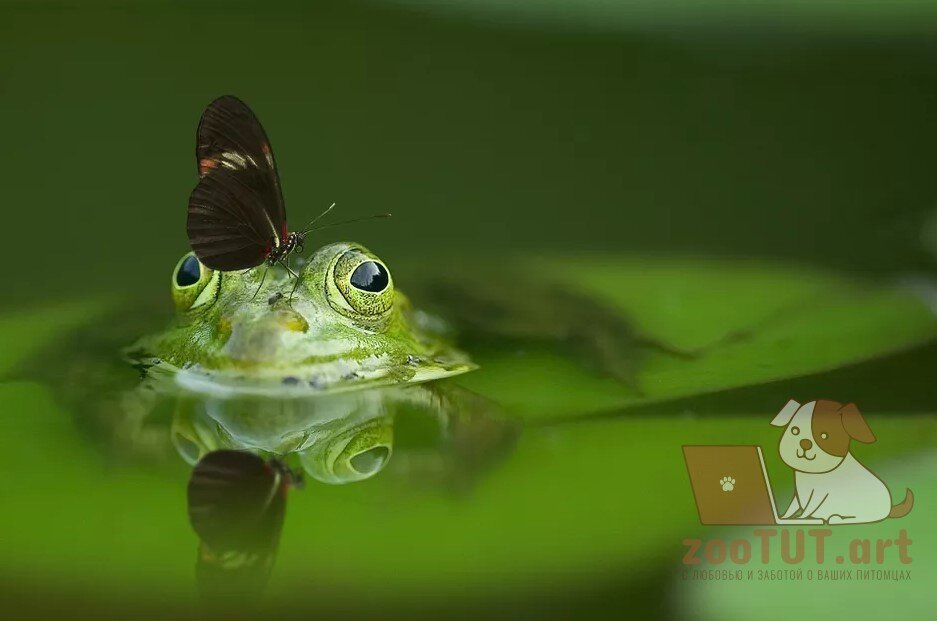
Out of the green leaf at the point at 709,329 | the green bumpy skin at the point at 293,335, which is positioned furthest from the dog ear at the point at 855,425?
the green bumpy skin at the point at 293,335

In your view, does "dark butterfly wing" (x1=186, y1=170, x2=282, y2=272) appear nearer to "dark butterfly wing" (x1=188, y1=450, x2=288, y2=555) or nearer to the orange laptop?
"dark butterfly wing" (x1=188, y1=450, x2=288, y2=555)

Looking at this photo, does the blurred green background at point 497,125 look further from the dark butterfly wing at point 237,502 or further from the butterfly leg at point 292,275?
the dark butterfly wing at point 237,502

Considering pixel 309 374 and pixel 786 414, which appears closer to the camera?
pixel 786 414

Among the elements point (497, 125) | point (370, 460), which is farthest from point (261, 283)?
point (497, 125)

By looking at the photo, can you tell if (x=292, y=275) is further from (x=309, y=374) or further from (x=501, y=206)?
(x=501, y=206)

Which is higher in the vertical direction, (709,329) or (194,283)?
(709,329)

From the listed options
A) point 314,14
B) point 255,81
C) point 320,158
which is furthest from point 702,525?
point 314,14
